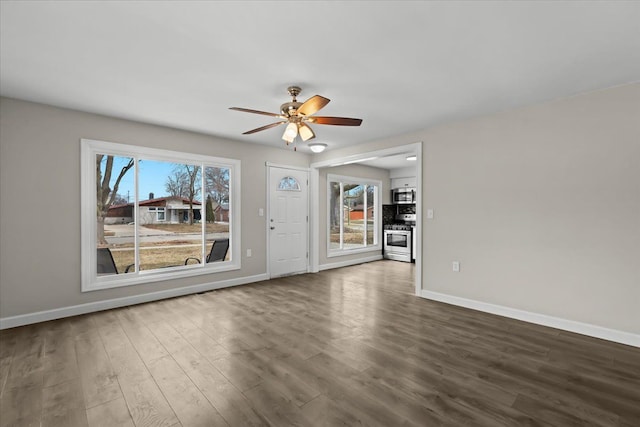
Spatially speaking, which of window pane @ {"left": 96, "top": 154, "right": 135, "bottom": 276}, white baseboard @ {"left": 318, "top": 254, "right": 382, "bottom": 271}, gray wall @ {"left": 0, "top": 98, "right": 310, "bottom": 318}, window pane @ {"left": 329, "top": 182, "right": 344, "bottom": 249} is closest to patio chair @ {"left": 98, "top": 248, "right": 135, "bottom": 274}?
window pane @ {"left": 96, "top": 154, "right": 135, "bottom": 276}

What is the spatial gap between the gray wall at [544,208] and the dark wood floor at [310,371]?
0.43 metres

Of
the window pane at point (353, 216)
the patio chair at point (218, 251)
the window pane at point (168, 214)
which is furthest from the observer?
the window pane at point (353, 216)

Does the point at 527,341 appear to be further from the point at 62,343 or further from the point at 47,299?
the point at 47,299

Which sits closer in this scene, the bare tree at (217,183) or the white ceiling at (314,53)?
the white ceiling at (314,53)

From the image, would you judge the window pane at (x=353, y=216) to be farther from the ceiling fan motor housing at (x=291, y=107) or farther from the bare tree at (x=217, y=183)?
the ceiling fan motor housing at (x=291, y=107)

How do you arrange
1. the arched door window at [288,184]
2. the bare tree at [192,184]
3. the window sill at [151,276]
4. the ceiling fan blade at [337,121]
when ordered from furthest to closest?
the arched door window at [288,184] < the bare tree at [192,184] < the window sill at [151,276] < the ceiling fan blade at [337,121]

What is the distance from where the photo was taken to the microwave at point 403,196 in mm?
7805

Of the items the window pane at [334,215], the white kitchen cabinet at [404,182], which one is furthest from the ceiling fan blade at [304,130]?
the white kitchen cabinet at [404,182]

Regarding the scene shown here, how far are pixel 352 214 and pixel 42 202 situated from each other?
563 centimetres

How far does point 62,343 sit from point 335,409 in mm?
2673

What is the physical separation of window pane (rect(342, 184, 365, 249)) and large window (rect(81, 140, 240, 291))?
2956mm

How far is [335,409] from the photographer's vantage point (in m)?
1.86

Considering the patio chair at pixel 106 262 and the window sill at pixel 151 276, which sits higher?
the patio chair at pixel 106 262

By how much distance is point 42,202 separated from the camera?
133 inches
